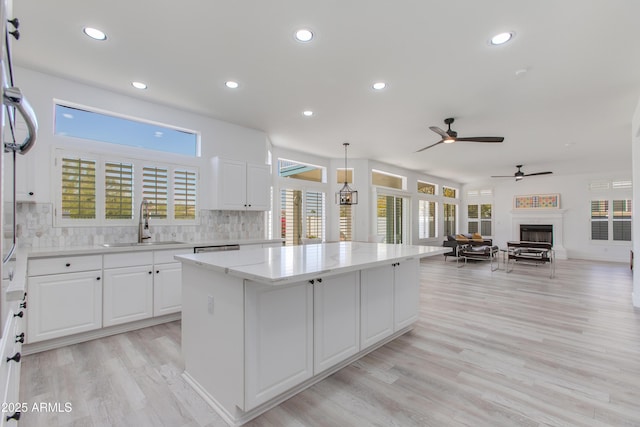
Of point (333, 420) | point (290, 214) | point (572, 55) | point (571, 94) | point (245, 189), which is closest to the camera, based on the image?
point (333, 420)

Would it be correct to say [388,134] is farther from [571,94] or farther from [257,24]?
[257,24]

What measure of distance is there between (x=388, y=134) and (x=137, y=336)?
478cm

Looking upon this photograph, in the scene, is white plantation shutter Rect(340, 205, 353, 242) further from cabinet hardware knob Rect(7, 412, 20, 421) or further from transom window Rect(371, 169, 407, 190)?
cabinet hardware knob Rect(7, 412, 20, 421)

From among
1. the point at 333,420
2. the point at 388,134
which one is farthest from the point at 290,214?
the point at 333,420

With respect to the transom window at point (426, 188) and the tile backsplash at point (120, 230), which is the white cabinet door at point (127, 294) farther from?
the transom window at point (426, 188)

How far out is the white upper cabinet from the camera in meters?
4.42

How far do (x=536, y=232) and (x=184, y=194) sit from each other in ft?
38.5

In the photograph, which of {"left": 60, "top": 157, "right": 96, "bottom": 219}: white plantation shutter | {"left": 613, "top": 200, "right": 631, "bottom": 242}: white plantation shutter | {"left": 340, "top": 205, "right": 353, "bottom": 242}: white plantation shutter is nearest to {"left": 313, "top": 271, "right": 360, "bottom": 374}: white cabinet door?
{"left": 60, "top": 157, "right": 96, "bottom": 219}: white plantation shutter

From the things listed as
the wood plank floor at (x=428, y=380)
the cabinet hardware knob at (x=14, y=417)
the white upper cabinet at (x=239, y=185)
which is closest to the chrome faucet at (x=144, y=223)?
Result: the white upper cabinet at (x=239, y=185)

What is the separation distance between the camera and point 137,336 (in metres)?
3.12

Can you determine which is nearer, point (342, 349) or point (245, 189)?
point (342, 349)

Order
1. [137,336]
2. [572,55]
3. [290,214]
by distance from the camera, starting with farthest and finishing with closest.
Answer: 1. [290,214]
2. [137,336]
3. [572,55]

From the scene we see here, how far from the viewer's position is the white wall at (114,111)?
3207 millimetres

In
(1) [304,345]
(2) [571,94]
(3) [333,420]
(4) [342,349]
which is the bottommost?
(3) [333,420]
